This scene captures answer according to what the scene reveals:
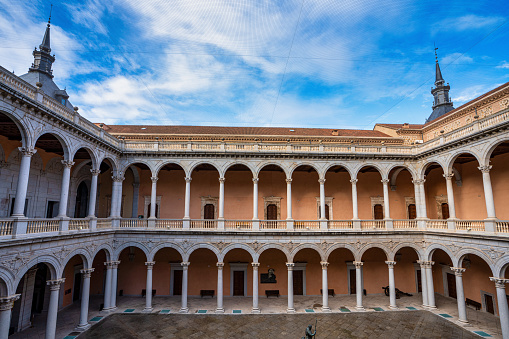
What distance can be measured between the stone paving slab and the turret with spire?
2346 cm

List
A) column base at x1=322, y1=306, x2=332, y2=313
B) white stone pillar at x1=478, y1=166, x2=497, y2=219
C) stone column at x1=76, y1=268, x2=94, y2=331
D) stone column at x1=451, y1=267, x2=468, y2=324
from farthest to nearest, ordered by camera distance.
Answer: column base at x1=322, y1=306, x2=332, y2=313 → stone column at x1=451, y1=267, x2=468, y2=324 → stone column at x1=76, y1=268, x2=94, y2=331 → white stone pillar at x1=478, y1=166, x2=497, y2=219

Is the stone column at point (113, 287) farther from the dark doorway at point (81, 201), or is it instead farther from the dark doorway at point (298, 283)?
the dark doorway at point (298, 283)

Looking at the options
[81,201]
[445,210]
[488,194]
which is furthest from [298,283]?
[81,201]

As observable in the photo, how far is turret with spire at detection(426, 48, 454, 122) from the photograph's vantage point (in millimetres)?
30891

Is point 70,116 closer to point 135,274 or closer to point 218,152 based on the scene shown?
point 218,152

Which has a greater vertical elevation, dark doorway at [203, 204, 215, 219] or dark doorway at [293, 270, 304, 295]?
dark doorway at [203, 204, 215, 219]

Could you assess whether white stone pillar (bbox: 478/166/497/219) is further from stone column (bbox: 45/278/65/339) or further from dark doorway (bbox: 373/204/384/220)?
stone column (bbox: 45/278/65/339)

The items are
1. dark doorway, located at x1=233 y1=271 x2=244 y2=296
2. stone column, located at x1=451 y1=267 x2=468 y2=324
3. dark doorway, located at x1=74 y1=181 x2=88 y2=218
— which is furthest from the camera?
dark doorway, located at x1=233 y1=271 x2=244 y2=296

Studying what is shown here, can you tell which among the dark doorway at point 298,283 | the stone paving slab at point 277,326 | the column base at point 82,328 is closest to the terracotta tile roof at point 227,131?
the dark doorway at point 298,283

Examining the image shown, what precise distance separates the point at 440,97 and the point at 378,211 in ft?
64.6

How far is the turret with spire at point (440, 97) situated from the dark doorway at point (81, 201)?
35.3 m

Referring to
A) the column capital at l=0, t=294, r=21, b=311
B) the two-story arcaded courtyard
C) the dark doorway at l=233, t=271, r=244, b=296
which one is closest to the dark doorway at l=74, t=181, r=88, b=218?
the two-story arcaded courtyard

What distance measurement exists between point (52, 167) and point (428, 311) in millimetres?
24890

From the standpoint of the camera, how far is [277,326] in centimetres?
1481
